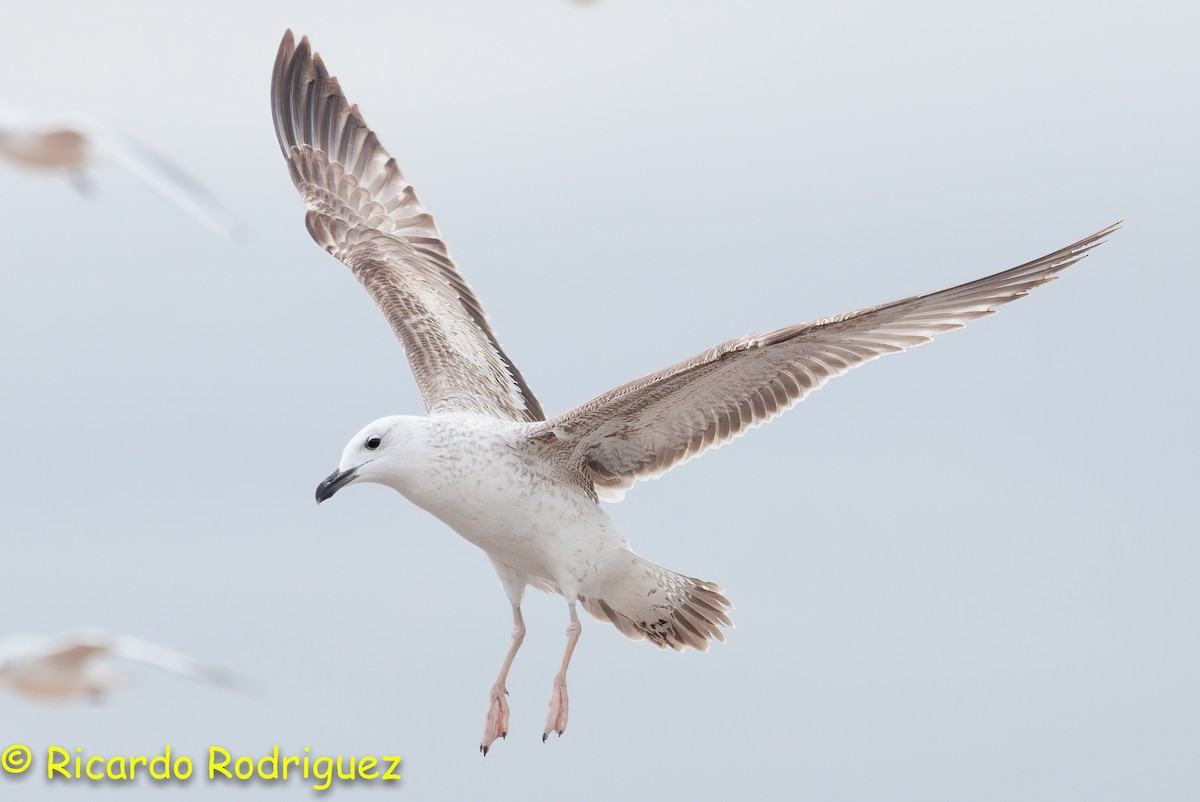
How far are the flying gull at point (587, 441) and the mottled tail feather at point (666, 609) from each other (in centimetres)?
1

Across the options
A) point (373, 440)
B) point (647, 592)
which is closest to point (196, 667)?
point (373, 440)

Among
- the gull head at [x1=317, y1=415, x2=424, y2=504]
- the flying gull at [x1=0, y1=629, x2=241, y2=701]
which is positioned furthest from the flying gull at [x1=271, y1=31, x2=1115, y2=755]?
the flying gull at [x1=0, y1=629, x2=241, y2=701]

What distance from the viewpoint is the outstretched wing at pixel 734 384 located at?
12602mm

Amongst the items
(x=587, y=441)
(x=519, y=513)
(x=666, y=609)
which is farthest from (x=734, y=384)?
(x=666, y=609)

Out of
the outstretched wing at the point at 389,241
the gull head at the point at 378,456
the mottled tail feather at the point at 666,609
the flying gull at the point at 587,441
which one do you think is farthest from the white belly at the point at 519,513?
the outstretched wing at the point at 389,241

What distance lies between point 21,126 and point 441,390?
8.02 metres

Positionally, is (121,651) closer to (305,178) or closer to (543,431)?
(543,431)

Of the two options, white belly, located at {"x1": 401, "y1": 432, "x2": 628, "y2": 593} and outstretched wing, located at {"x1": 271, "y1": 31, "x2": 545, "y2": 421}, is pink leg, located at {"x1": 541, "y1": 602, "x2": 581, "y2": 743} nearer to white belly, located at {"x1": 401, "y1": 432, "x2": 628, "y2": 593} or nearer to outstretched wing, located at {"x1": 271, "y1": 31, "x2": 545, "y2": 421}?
white belly, located at {"x1": 401, "y1": 432, "x2": 628, "y2": 593}

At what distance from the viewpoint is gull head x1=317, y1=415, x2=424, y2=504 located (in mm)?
13469

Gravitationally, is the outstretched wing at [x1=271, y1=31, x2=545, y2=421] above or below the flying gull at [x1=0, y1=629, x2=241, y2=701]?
above

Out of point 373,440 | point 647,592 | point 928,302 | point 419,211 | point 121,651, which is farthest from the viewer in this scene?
point 419,211

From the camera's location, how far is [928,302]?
41.8ft

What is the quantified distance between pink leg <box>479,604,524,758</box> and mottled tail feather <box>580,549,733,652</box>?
530 millimetres

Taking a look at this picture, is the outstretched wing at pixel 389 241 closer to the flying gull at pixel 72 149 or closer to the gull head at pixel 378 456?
the gull head at pixel 378 456
